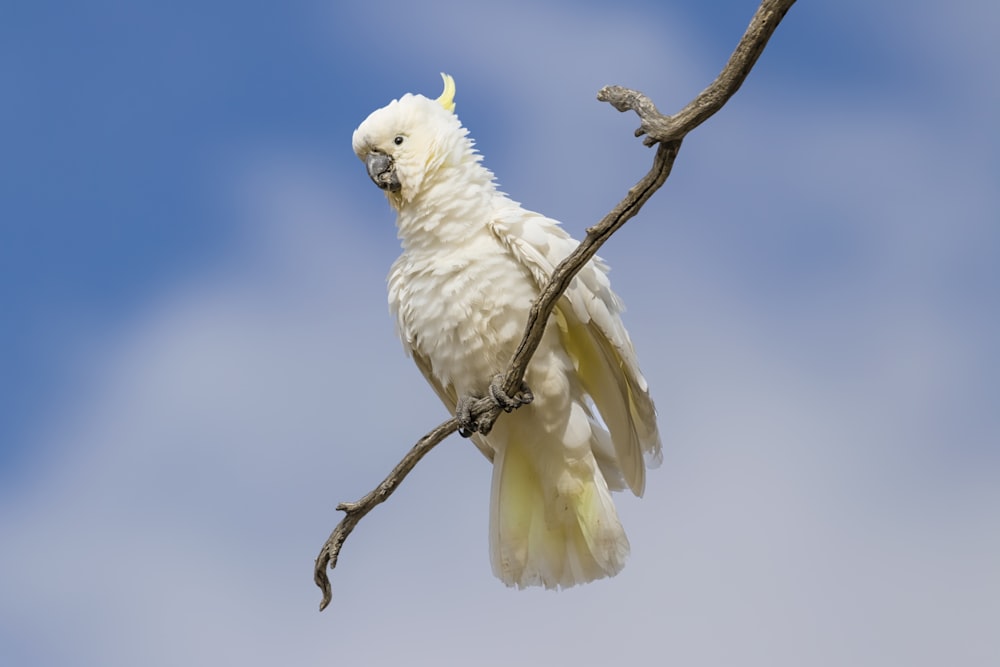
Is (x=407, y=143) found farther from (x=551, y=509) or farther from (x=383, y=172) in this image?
(x=551, y=509)

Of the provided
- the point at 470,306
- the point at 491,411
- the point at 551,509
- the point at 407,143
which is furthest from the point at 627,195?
the point at 551,509

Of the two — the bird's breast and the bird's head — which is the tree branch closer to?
the bird's breast

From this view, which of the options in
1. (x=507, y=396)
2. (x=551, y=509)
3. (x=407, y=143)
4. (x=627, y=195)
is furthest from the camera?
(x=551, y=509)

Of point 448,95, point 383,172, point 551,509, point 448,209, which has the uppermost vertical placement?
point 448,95

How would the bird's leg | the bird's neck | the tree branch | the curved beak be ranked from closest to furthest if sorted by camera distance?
the tree branch → the bird's leg → the bird's neck → the curved beak

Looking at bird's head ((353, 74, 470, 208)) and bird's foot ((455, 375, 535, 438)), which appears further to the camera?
bird's head ((353, 74, 470, 208))

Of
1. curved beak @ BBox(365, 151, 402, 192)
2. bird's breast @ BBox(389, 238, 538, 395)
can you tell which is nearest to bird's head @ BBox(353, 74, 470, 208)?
curved beak @ BBox(365, 151, 402, 192)

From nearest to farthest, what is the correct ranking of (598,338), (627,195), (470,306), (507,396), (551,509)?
(627,195), (507,396), (470,306), (598,338), (551,509)

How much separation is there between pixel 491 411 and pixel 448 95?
1.31 m

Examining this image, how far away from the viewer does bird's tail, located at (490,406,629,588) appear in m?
4.41

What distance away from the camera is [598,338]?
424 cm

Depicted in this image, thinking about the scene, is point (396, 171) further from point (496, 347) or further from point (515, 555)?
point (515, 555)

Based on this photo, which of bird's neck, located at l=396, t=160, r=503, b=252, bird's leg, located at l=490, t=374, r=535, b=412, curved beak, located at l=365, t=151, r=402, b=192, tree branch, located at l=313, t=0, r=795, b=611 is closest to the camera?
tree branch, located at l=313, t=0, r=795, b=611

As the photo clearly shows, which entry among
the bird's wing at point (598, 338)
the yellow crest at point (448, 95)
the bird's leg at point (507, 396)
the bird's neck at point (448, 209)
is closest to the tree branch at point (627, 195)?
the bird's leg at point (507, 396)
